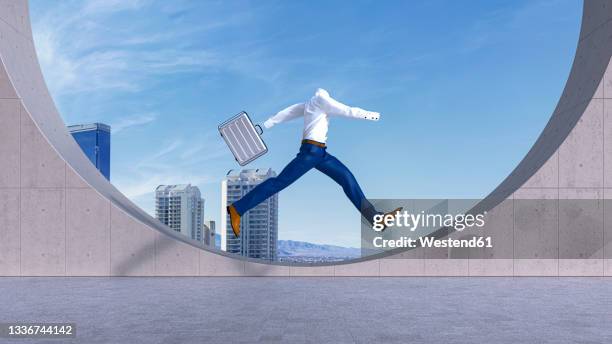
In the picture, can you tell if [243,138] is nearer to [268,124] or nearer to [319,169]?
[268,124]

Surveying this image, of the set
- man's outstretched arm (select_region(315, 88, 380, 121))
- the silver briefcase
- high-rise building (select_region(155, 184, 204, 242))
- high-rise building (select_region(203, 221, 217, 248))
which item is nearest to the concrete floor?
the silver briefcase

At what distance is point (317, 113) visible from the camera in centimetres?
1086

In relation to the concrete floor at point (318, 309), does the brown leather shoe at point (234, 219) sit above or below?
above

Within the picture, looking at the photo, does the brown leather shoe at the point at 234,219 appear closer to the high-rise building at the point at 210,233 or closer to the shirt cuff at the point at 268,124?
the shirt cuff at the point at 268,124

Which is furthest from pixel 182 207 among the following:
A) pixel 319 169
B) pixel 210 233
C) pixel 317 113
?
pixel 317 113

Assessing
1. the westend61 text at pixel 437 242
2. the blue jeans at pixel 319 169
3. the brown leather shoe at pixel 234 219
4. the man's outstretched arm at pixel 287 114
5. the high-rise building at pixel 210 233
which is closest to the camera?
the blue jeans at pixel 319 169

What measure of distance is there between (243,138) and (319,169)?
1.39 meters

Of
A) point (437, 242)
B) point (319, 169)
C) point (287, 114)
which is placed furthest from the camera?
point (437, 242)

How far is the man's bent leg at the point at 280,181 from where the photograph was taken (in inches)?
426

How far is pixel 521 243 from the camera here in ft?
38.4

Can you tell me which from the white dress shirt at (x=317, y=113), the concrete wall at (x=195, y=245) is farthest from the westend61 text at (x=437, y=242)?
the white dress shirt at (x=317, y=113)

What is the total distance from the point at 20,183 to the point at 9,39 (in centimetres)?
270

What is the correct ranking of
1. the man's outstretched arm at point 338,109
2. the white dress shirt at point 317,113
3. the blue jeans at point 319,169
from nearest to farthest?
the man's outstretched arm at point 338,109 → the white dress shirt at point 317,113 → the blue jeans at point 319,169

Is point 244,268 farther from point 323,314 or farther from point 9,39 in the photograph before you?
point 9,39
